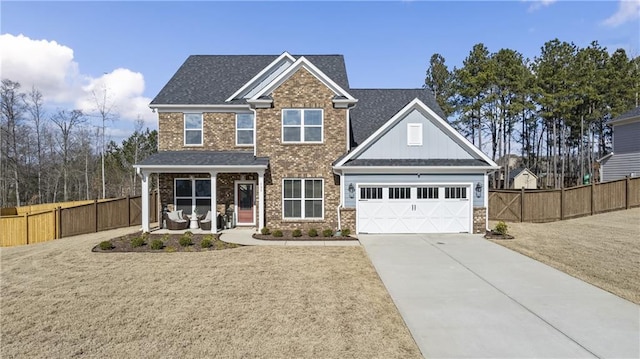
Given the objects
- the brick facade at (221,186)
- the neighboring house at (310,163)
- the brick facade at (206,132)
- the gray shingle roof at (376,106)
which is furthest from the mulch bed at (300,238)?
the gray shingle roof at (376,106)

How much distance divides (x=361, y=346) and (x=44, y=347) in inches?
202

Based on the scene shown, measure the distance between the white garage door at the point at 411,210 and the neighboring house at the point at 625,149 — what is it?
1987 cm

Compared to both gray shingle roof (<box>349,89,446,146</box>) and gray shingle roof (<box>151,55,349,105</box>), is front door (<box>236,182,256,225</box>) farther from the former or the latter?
gray shingle roof (<box>349,89,446,146</box>)

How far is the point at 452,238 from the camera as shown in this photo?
15.1m

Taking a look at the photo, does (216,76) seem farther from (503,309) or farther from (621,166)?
(621,166)

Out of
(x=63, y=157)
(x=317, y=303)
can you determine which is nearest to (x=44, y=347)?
(x=317, y=303)


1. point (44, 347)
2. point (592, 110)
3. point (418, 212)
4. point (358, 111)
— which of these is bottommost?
point (44, 347)

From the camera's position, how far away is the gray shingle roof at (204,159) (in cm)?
1616

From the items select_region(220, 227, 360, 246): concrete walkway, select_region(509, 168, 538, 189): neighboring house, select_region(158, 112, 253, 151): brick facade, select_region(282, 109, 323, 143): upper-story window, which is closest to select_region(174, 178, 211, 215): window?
select_region(158, 112, 253, 151): brick facade

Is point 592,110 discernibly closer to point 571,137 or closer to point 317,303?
point 571,137

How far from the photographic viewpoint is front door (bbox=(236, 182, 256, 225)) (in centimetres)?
1799

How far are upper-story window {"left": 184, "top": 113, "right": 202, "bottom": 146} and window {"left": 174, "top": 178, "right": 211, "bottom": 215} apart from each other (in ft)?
6.66

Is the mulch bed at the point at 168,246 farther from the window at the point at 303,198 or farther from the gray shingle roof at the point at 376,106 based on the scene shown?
the gray shingle roof at the point at 376,106

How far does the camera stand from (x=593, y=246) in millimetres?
13484
